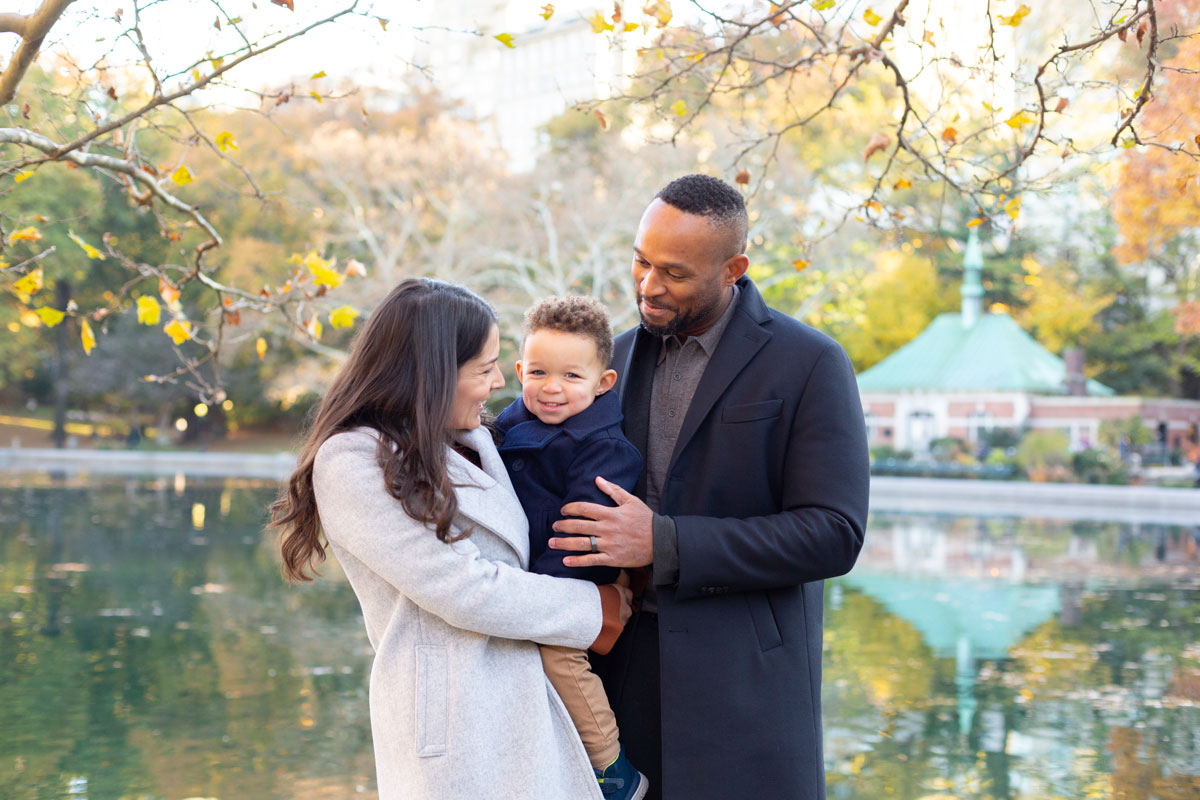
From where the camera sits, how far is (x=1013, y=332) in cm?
3025

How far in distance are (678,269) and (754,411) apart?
33 cm

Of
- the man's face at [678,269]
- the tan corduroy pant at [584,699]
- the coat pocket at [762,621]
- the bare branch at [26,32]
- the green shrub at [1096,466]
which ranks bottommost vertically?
the green shrub at [1096,466]

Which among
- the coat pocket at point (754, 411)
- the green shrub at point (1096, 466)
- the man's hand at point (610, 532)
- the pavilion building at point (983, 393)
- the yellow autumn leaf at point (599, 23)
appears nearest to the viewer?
the man's hand at point (610, 532)

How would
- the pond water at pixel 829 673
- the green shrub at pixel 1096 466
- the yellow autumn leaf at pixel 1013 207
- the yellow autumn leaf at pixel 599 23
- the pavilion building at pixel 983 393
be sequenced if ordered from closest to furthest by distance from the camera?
the yellow autumn leaf at pixel 599 23 < the yellow autumn leaf at pixel 1013 207 < the pond water at pixel 829 673 < the green shrub at pixel 1096 466 < the pavilion building at pixel 983 393

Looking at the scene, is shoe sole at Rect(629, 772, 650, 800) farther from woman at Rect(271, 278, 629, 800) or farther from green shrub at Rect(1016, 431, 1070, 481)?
green shrub at Rect(1016, 431, 1070, 481)

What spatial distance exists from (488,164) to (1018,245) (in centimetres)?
1561

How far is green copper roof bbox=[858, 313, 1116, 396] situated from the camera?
94.3ft

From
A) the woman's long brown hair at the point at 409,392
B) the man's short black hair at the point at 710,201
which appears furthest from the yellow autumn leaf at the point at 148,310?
the man's short black hair at the point at 710,201

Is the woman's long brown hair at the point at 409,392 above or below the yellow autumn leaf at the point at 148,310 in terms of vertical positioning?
below

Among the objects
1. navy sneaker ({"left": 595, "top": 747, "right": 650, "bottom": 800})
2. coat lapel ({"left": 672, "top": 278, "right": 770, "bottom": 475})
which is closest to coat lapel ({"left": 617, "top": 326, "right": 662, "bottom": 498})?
coat lapel ({"left": 672, "top": 278, "right": 770, "bottom": 475})

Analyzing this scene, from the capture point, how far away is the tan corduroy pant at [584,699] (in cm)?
223

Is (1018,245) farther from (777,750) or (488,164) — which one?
(777,750)

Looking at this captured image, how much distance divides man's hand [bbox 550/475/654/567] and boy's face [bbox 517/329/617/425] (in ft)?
0.71

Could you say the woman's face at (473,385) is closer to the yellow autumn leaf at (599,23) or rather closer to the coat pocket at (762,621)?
the coat pocket at (762,621)
